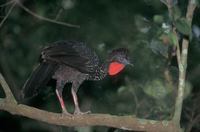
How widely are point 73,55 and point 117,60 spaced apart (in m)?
0.56

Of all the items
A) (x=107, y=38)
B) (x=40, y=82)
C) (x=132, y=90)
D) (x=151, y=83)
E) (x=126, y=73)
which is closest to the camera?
(x=40, y=82)

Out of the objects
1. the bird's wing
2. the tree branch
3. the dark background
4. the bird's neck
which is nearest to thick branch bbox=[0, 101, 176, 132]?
the tree branch

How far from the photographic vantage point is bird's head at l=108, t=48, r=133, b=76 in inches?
279

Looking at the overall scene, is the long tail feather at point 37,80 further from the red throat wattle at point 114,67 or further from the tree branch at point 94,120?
the red throat wattle at point 114,67

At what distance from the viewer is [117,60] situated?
7.14 m

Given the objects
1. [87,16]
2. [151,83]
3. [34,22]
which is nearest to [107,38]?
[87,16]

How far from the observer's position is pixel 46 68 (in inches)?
264

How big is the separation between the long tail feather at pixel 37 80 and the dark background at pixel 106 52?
0.60 m

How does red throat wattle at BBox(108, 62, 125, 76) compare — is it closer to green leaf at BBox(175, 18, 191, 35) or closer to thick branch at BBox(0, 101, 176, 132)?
thick branch at BBox(0, 101, 176, 132)

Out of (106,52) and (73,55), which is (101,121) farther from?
(106,52)

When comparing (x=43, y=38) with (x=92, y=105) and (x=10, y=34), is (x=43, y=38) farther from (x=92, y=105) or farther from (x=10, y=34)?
(x=92, y=105)

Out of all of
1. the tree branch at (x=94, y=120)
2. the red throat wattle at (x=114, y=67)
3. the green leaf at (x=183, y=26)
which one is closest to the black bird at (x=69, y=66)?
the red throat wattle at (x=114, y=67)

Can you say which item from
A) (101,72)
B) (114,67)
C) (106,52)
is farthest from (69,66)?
(106,52)

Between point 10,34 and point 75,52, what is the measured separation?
3.33m
